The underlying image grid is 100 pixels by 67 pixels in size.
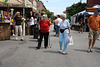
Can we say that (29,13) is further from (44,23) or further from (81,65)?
(81,65)

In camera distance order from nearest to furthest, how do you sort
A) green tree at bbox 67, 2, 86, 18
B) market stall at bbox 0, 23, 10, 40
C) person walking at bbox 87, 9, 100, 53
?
1. person walking at bbox 87, 9, 100, 53
2. market stall at bbox 0, 23, 10, 40
3. green tree at bbox 67, 2, 86, 18

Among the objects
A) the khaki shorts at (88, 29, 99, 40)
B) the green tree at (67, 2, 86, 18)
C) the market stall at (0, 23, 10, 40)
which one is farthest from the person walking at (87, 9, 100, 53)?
the green tree at (67, 2, 86, 18)

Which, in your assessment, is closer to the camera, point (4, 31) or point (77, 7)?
point (4, 31)

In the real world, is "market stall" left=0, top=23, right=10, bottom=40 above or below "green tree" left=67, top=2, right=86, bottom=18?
below

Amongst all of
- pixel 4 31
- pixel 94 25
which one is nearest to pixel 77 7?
pixel 4 31

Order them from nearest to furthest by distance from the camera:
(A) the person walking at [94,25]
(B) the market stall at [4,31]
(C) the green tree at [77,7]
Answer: (A) the person walking at [94,25] < (B) the market stall at [4,31] < (C) the green tree at [77,7]

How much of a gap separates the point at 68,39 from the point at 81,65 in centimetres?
182

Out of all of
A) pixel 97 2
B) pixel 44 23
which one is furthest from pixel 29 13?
pixel 97 2

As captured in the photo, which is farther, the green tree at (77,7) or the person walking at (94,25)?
the green tree at (77,7)

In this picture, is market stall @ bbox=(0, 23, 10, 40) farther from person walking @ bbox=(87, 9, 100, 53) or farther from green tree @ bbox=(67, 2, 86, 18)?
green tree @ bbox=(67, 2, 86, 18)

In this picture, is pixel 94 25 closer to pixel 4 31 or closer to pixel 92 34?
pixel 92 34

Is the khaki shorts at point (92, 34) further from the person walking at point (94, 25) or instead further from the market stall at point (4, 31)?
the market stall at point (4, 31)

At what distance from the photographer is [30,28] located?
53.2 feet

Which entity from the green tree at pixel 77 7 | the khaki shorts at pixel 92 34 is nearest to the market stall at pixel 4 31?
the khaki shorts at pixel 92 34
